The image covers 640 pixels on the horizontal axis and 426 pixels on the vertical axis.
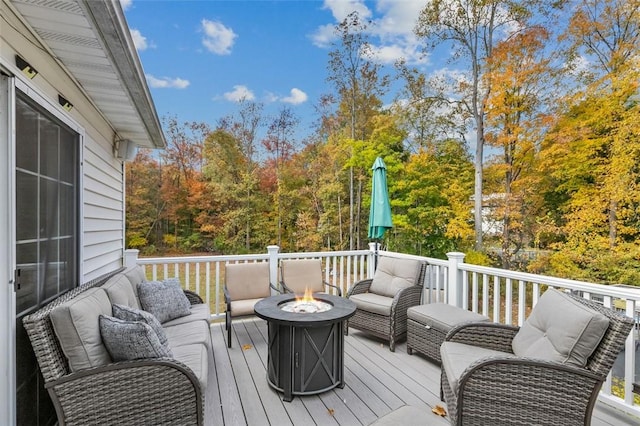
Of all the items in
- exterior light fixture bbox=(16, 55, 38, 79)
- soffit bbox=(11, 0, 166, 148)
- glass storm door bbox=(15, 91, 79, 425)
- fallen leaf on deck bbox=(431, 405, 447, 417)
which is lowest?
fallen leaf on deck bbox=(431, 405, 447, 417)

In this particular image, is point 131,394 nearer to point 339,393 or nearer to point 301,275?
point 339,393

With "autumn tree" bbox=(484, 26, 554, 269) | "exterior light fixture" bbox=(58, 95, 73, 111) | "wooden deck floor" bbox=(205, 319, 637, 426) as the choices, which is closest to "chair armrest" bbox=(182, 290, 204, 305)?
"wooden deck floor" bbox=(205, 319, 637, 426)

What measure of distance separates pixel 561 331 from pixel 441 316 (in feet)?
4.24

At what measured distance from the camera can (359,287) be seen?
4.39 metres

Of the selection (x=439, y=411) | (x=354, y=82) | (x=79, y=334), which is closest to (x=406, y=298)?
(x=439, y=411)

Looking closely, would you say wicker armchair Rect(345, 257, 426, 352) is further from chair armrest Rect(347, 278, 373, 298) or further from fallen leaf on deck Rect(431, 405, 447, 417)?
fallen leaf on deck Rect(431, 405, 447, 417)

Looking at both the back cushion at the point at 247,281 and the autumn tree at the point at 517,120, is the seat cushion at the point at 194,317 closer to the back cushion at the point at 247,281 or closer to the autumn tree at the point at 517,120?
the back cushion at the point at 247,281

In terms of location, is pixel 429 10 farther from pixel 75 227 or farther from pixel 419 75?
pixel 75 227

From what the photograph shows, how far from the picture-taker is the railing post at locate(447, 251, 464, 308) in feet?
12.7

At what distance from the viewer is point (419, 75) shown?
10148mm

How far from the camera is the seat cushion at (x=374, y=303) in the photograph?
149 inches

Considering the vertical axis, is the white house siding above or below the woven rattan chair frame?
above

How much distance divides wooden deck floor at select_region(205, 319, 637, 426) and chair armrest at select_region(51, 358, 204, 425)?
0.58 m

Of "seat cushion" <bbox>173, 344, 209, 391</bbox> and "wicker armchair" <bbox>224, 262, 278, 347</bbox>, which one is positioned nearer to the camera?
"seat cushion" <bbox>173, 344, 209, 391</bbox>
